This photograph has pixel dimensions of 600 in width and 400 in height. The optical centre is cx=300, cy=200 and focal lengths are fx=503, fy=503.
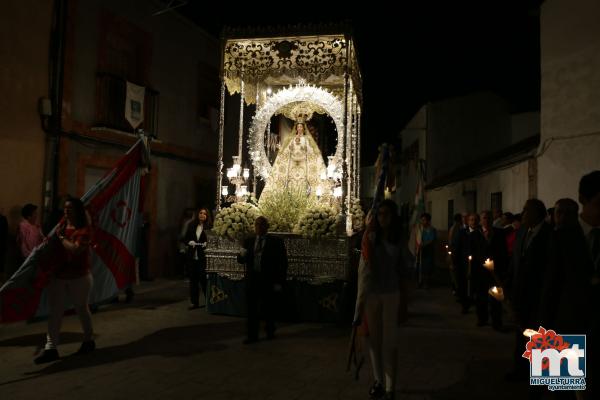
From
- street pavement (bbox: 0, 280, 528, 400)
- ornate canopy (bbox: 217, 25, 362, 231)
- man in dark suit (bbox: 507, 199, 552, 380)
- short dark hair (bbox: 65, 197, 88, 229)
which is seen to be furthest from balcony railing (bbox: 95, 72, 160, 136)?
man in dark suit (bbox: 507, 199, 552, 380)

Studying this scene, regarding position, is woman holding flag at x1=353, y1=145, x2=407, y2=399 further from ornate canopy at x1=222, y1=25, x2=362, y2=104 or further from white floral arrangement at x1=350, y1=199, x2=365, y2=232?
white floral arrangement at x1=350, y1=199, x2=365, y2=232

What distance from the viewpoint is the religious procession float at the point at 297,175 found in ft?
26.8

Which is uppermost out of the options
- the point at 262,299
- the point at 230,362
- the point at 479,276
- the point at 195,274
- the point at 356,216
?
the point at 356,216

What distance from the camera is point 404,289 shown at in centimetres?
457

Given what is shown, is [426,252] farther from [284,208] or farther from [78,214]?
[78,214]

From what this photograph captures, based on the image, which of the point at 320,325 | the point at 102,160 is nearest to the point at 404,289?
the point at 320,325

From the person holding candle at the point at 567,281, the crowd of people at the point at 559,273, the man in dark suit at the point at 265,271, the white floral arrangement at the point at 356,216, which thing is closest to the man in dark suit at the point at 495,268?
the crowd of people at the point at 559,273

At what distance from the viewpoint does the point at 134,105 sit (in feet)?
42.6

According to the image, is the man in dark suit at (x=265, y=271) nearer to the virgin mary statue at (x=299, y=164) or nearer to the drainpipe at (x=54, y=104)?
the virgin mary statue at (x=299, y=164)

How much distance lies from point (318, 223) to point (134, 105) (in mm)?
7222

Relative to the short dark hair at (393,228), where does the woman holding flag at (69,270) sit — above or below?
below

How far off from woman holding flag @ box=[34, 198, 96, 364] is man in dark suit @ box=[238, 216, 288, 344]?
2096mm

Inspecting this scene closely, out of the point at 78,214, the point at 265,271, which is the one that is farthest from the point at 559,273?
the point at 78,214

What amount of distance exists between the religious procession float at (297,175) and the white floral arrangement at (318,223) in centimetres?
2
